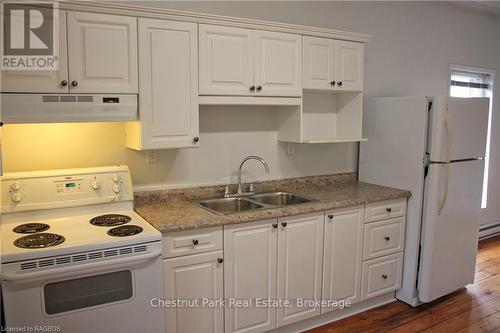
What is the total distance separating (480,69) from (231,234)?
395cm

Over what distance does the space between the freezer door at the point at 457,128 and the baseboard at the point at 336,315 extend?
1.19 metres

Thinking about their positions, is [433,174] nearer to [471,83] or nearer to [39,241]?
[471,83]

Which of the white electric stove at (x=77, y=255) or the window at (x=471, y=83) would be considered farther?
the window at (x=471, y=83)

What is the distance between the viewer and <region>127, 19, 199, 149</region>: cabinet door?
7.70ft

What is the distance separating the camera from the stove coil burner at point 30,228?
212 centimetres

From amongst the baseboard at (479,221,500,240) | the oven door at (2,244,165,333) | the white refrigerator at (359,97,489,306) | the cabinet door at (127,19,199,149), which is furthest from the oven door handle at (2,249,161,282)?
the baseboard at (479,221,500,240)

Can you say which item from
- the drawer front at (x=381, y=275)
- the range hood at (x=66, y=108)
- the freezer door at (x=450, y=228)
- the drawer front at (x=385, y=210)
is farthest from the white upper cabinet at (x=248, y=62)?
the drawer front at (x=381, y=275)

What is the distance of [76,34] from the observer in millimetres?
2152

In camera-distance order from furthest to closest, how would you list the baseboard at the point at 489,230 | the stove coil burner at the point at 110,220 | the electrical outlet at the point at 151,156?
the baseboard at the point at 489,230
the electrical outlet at the point at 151,156
the stove coil burner at the point at 110,220

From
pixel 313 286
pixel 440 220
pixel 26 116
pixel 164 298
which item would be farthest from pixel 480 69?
pixel 26 116

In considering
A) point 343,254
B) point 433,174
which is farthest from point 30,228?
point 433,174

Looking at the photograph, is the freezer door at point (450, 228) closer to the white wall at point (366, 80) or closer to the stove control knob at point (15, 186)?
the white wall at point (366, 80)

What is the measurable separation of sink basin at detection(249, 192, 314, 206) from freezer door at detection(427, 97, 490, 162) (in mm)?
1068

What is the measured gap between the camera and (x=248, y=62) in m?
2.67
